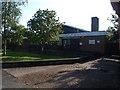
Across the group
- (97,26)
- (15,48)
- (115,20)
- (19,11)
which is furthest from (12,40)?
(97,26)

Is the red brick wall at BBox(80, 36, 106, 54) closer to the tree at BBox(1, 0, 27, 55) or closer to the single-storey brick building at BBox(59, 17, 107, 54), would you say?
the single-storey brick building at BBox(59, 17, 107, 54)

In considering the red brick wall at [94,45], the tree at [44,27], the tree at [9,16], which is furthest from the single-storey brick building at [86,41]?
the tree at [9,16]

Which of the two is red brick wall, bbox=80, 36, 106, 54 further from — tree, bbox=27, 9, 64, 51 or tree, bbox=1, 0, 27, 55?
tree, bbox=1, 0, 27, 55

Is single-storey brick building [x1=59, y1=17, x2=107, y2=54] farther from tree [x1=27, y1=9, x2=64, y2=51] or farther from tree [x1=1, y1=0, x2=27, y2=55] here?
tree [x1=1, y1=0, x2=27, y2=55]

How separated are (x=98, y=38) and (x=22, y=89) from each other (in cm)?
2447

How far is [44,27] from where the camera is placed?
A: 31953 millimetres

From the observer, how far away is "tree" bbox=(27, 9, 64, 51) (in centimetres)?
3167

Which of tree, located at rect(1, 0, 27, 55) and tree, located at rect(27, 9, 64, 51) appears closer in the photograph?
tree, located at rect(1, 0, 27, 55)

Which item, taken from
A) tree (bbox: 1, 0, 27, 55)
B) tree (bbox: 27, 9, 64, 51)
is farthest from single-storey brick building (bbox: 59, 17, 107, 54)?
tree (bbox: 1, 0, 27, 55)

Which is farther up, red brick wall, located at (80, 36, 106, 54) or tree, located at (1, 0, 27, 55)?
tree, located at (1, 0, 27, 55)

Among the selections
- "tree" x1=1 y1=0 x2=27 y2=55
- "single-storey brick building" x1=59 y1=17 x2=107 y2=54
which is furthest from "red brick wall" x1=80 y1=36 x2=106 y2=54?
"tree" x1=1 y1=0 x2=27 y2=55

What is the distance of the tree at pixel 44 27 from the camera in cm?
3167

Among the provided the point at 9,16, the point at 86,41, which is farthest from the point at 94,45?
the point at 9,16

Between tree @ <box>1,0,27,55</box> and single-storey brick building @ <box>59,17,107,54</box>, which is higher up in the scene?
tree @ <box>1,0,27,55</box>
